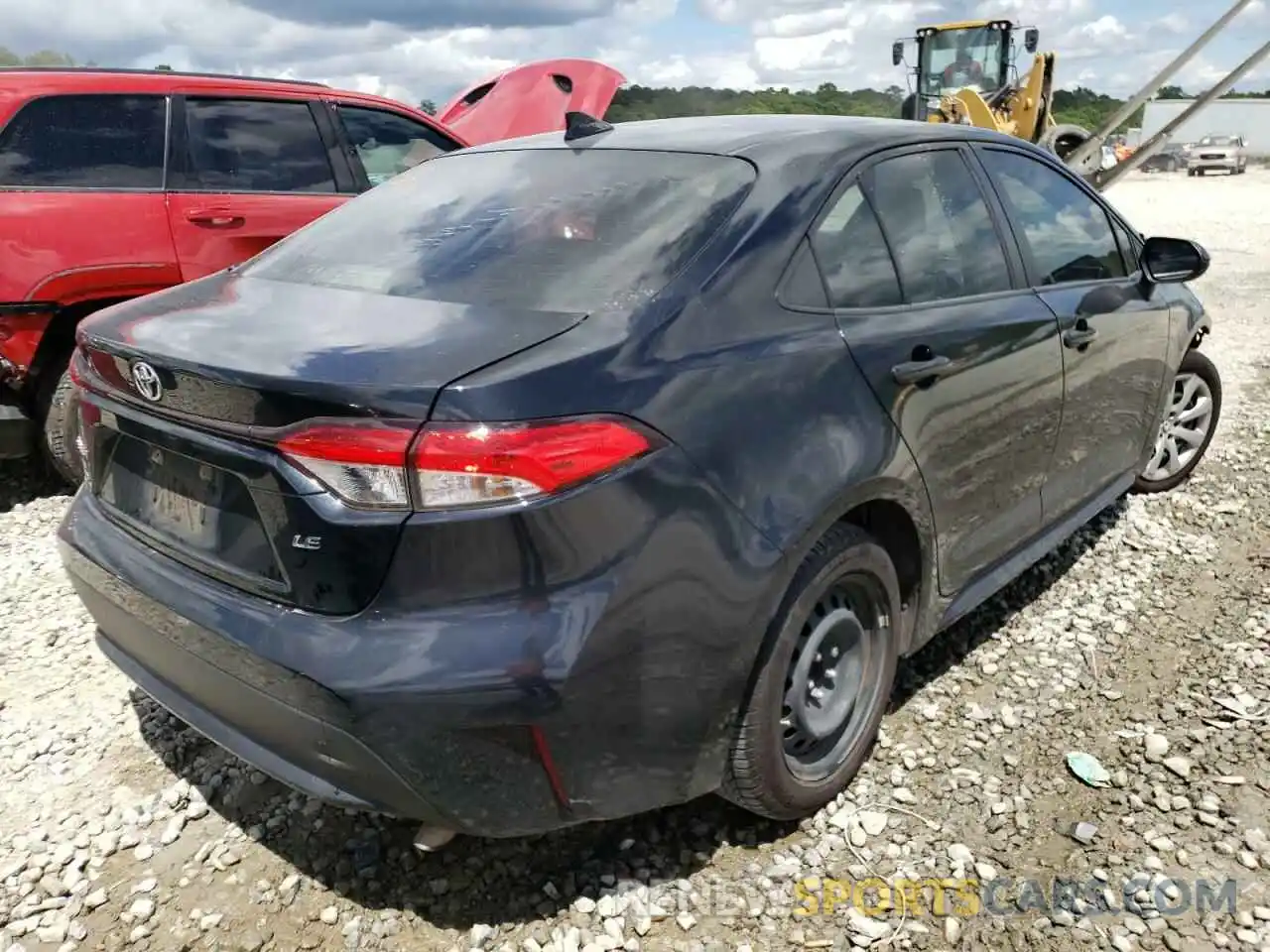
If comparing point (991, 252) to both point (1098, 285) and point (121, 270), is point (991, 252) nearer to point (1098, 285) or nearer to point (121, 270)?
point (1098, 285)

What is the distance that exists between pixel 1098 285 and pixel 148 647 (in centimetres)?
316

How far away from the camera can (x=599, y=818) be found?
79.4 inches

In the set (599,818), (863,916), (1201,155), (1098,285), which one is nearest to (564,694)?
(599,818)

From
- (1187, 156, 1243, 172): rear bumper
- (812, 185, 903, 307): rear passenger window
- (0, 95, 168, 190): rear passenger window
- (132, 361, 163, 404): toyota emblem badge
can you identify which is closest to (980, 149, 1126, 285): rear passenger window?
(812, 185, 903, 307): rear passenger window

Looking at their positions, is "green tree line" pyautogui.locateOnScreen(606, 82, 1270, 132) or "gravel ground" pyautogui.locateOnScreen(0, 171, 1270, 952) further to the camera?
"green tree line" pyautogui.locateOnScreen(606, 82, 1270, 132)

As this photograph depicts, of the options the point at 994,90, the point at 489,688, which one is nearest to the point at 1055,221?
the point at 489,688

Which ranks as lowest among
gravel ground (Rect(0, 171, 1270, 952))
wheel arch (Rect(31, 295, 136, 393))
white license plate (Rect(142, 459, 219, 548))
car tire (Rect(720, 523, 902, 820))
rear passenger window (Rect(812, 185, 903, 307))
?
gravel ground (Rect(0, 171, 1270, 952))

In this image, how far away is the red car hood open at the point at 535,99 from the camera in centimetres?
786

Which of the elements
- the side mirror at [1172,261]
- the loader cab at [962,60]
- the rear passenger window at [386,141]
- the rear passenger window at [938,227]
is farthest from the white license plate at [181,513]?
the loader cab at [962,60]

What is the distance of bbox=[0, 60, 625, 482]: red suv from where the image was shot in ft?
13.6

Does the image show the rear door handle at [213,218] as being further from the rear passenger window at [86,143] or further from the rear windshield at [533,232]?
the rear windshield at [533,232]

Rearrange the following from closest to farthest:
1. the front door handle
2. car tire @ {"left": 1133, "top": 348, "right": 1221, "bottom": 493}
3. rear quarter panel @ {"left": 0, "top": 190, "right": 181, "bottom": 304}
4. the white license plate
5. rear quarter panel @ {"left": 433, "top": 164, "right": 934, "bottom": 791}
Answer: rear quarter panel @ {"left": 433, "top": 164, "right": 934, "bottom": 791}
the white license plate
the front door handle
rear quarter panel @ {"left": 0, "top": 190, "right": 181, "bottom": 304}
car tire @ {"left": 1133, "top": 348, "right": 1221, "bottom": 493}

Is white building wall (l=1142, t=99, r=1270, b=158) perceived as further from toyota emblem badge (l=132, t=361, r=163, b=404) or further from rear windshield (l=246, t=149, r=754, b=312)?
toyota emblem badge (l=132, t=361, r=163, b=404)

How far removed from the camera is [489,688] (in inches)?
69.9
